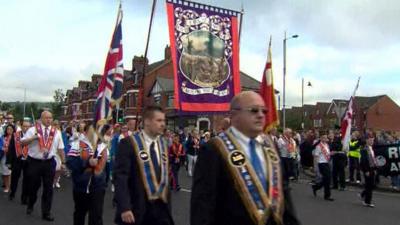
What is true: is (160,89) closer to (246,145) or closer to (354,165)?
(354,165)

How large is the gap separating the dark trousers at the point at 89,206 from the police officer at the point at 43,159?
2.57m

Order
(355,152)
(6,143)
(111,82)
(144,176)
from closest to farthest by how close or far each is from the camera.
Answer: (144,176) → (111,82) → (6,143) → (355,152)

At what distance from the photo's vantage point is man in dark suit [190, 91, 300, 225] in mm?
3344

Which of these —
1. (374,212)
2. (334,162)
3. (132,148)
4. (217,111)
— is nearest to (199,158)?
(132,148)

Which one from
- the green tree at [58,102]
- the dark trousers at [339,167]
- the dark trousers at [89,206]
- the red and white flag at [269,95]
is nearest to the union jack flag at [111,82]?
the dark trousers at [89,206]

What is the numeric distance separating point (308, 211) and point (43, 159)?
19.3ft

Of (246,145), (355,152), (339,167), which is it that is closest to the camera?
(246,145)

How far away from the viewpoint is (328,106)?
111m

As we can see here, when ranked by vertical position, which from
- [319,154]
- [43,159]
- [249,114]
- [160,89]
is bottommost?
[43,159]

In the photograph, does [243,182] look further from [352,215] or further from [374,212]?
[374,212]

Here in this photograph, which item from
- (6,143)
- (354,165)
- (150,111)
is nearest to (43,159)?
(6,143)

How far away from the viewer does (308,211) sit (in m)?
11.6

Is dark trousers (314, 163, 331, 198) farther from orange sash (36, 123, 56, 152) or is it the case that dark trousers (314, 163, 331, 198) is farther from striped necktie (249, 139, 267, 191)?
striped necktie (249, 139, 267, 191)

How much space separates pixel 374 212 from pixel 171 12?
6.83 m
